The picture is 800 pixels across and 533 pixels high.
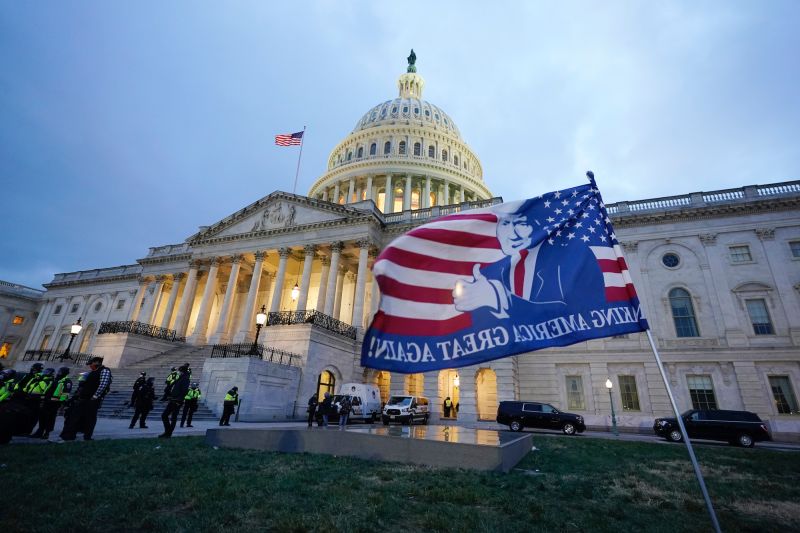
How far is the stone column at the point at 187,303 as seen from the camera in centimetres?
3700

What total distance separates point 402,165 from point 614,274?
2123 inches

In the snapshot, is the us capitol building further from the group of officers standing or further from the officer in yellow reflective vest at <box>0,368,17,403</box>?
the officer in yellow reflective vest at <box>0,368,17,403</box>

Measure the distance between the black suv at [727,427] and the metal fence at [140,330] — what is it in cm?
3837

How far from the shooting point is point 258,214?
127 ft

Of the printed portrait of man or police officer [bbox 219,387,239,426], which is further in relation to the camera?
police officer [bbox 219,387,239,426]

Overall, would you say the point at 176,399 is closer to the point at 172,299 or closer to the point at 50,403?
the point at 50,403

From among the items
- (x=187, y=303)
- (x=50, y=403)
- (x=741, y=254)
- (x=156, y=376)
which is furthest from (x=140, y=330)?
(x=741, y=254)

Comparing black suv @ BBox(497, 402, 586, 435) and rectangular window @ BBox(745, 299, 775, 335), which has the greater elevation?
rectangular window @ BBox(745, 299, 775, 335)

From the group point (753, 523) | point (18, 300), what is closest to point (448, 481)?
point (753, 523)

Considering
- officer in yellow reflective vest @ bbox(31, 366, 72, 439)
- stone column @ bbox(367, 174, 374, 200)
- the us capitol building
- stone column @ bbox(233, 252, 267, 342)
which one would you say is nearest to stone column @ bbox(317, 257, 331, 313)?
the us capitol building

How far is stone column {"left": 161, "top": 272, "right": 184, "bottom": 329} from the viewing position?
3894 cm

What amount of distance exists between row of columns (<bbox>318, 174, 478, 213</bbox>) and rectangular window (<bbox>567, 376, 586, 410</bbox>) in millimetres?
31897

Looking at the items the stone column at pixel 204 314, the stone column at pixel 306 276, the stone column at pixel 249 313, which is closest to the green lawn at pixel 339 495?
the stone column at pixel 306 276

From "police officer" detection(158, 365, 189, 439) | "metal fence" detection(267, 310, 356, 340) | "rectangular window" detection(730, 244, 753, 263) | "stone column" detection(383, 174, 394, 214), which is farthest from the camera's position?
"stone column" detection(383, 174, 394, 214)
